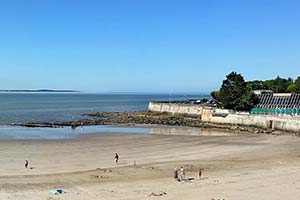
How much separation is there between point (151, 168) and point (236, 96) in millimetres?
42857

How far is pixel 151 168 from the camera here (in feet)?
97.8

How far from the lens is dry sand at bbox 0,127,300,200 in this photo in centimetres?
2205

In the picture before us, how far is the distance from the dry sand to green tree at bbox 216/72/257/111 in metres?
20.1

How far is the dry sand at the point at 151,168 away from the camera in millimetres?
22047

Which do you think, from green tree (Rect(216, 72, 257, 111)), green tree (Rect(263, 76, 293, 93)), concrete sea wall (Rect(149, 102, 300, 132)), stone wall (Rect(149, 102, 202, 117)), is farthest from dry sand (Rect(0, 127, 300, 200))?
green tree (Rect(263, 76, 293, 93))

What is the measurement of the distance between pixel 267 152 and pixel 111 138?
67.7 ft

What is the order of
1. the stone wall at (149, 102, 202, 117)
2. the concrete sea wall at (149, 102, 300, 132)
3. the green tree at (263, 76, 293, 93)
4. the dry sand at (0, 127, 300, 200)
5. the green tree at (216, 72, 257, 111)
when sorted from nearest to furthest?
the dry sand at (0, 127, 300, 200) < the concrete sea wall at (149, 102, 300, 132) < the green tree at (216, 72, 257, 111) < the stone wall at (149, 102, 202, 117) < the green tree at (263, 76, 293, 93)

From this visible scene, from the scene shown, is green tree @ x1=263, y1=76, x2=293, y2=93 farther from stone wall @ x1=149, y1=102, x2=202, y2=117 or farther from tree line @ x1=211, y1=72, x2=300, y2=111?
tree line @ x1=211, y1=72, x2=300, y2=111

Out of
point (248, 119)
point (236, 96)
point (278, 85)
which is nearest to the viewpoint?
point (248, 119)

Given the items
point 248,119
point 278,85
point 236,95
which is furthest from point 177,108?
point 278,85

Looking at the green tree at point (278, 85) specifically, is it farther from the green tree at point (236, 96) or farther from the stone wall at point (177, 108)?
the green tree at point (236, 96)

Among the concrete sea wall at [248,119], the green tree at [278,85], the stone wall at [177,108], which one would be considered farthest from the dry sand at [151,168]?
the green tree at [278,85]

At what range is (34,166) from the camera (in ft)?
102

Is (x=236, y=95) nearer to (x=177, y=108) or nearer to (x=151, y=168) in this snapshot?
(x=177, y=108)
